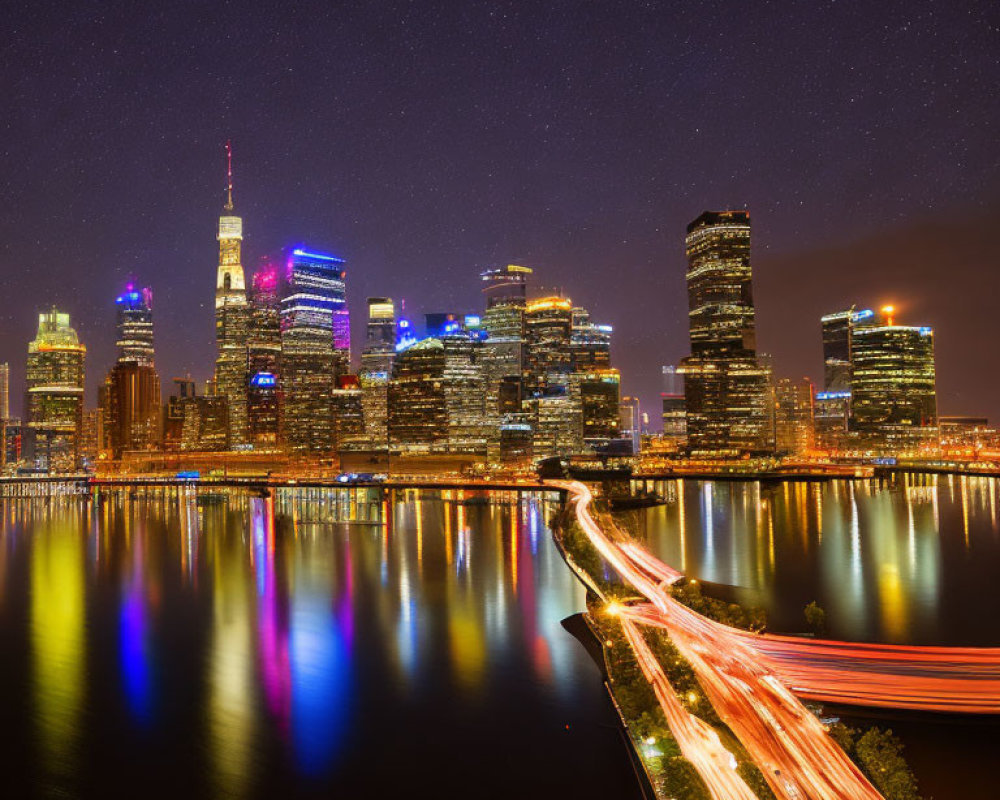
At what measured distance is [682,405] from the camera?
154625mm

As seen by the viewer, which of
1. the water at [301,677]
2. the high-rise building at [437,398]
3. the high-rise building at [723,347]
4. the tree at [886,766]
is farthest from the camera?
the high-rise building at [437,398]

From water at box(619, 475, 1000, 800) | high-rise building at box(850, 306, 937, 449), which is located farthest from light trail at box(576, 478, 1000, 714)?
high-rise building at box(850, 306, 937, 449)

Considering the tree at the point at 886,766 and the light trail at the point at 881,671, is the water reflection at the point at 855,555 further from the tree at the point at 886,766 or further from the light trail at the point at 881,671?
the tree at the point at 886,766

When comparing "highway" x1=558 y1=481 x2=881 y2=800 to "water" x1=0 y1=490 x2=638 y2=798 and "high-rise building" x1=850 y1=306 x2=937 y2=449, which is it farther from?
"high-rise building" x1=850 y1=306 x2=937 y2=449

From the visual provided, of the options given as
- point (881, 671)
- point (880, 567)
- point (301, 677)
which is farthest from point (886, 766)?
point (880, 567)

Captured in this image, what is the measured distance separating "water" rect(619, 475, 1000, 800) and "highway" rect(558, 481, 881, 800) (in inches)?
61.5

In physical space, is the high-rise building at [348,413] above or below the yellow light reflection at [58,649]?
above

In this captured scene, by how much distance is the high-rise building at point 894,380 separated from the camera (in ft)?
382

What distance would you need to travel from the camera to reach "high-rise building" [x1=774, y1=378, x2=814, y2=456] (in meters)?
127

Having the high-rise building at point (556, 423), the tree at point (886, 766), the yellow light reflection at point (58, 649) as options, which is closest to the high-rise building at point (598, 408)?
the high-rise building at point (556, 423)

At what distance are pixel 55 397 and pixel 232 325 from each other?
29566 mm

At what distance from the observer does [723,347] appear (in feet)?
325

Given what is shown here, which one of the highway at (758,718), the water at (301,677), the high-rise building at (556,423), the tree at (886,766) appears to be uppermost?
the high-rise building at (556,423)

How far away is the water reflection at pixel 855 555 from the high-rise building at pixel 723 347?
129 feet
